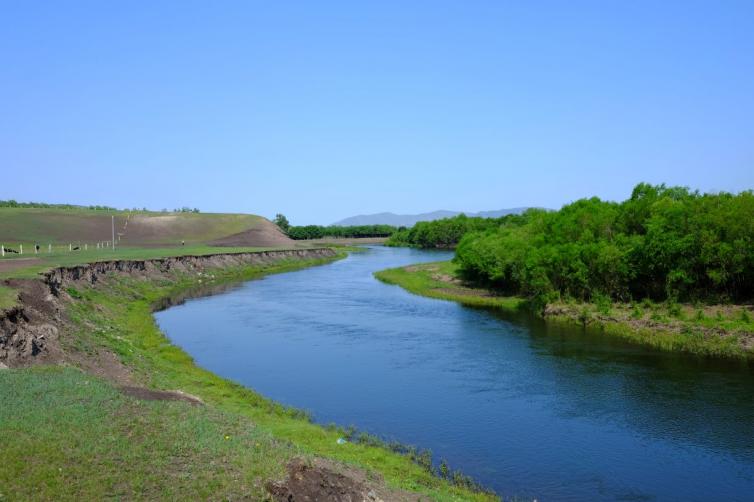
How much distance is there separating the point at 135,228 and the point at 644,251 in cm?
11498

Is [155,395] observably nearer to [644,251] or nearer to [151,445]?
[151,445]

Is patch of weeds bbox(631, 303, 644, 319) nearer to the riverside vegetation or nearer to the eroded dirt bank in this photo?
the riverside vegetation

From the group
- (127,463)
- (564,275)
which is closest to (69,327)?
(127,463)

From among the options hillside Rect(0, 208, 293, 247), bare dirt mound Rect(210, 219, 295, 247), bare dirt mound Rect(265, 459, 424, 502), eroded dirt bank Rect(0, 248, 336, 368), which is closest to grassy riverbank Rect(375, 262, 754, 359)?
bare dirt mound Rect(265, 459, 424, 502)

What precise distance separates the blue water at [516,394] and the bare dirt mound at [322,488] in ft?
19.7

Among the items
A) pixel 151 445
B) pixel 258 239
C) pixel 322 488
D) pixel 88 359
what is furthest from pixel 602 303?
pixel 258 239

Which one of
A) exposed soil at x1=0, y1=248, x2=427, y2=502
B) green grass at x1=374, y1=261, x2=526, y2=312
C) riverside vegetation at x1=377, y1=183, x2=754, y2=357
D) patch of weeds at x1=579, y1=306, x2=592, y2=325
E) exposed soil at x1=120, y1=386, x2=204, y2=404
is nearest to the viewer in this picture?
exposed soil at x1=0, y1=248, x2=427, y2=502

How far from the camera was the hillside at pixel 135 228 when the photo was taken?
106 m

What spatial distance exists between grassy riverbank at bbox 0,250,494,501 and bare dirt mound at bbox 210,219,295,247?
111310 mm

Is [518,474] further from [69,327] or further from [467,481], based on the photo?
[69,327]

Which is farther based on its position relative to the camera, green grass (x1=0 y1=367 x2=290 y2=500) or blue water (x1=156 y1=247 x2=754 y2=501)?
blue water (x1=156 y1=247 x2=754 y2=501)

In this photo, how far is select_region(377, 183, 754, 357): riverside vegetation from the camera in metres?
45.1

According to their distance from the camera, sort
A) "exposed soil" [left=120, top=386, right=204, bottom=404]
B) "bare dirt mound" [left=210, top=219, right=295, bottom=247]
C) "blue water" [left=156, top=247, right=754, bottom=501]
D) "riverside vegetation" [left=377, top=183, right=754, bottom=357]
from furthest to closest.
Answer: "bare dirt mound" [left=210, top=219, right=295, bottom=247] → "riverside vegetation" [left=377, top=183, right=754, bottom=357] → "blue water" [left=156, top=247, right=754, bottom=501] → "exposed soil" [left=120, top=386, right=204, bottom=404]

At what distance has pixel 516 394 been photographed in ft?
100
